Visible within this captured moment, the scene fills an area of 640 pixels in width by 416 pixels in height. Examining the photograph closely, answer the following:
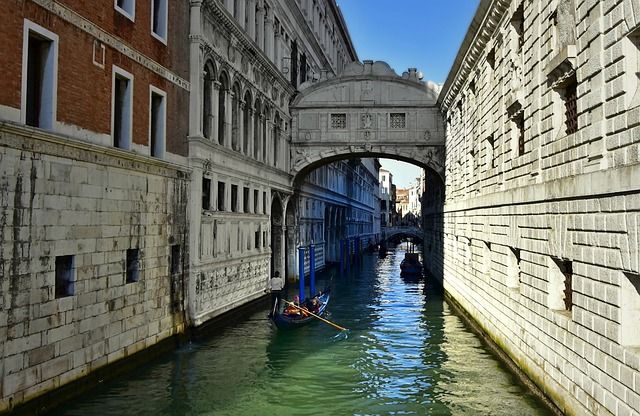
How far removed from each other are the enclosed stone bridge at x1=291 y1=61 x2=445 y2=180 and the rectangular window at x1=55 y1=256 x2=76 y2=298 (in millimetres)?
16058

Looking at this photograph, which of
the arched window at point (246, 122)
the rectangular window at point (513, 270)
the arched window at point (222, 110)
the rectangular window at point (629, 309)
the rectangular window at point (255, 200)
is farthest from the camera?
the rectangular window at point (255, 200)

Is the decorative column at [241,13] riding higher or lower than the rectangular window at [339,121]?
higher

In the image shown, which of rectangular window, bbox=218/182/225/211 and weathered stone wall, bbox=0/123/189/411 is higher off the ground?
rectangular window, bbox=218/182/225/211

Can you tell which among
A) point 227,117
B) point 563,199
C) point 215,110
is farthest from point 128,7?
point 563,199

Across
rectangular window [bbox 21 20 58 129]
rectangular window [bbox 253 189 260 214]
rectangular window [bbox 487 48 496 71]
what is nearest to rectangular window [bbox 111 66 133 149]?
rectangular window [bbox 21 20 58 129]

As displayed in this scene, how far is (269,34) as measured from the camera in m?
21.8

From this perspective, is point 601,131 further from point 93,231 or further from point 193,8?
point 193,8

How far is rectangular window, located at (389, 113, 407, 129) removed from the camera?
2509 centimetres

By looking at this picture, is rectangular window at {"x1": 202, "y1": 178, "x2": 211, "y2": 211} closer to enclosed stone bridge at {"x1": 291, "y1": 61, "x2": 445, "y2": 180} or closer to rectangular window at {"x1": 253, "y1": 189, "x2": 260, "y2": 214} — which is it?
rectangular window at {"x1": 253, "y1": 189, "x2": 260, "y2": 214}

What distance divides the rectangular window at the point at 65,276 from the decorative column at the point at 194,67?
586 cm

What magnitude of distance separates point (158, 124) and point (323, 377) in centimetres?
642

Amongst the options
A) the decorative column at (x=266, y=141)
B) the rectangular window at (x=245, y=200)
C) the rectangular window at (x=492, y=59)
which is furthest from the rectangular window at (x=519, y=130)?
the decorative column at (x=266, y=141)

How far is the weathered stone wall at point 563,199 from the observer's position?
6988 mm

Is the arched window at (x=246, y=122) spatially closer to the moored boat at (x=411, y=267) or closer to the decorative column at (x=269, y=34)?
the decorative column at (x=269, y=34)
